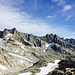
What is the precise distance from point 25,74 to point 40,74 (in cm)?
1023

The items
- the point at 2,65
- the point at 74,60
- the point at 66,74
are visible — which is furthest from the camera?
the point at 2,65

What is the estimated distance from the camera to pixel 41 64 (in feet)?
576

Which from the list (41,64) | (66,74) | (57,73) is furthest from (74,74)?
(41,64)

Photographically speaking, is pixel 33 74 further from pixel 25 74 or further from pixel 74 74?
pixel 74 74

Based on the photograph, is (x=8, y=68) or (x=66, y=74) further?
(x=8, y=68)

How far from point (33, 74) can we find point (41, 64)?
3878cm

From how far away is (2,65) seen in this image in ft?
650

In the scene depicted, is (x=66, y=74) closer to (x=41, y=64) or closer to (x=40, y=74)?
(x=40, y=74)

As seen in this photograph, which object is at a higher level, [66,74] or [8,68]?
[66,74]

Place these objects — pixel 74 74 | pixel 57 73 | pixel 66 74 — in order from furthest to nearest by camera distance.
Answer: pixel 57 73 < pixel 66 74 < pixel 74 74

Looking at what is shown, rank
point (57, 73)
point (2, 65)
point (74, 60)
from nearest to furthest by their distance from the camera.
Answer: point (57, 73)
point (74, 60)
point (2, 65)

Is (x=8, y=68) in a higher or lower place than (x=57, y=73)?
lower

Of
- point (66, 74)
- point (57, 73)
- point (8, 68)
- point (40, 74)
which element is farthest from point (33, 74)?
point (8, 68)

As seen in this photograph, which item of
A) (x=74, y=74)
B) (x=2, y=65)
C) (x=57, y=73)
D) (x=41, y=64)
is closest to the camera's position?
(x=74, y=74)
